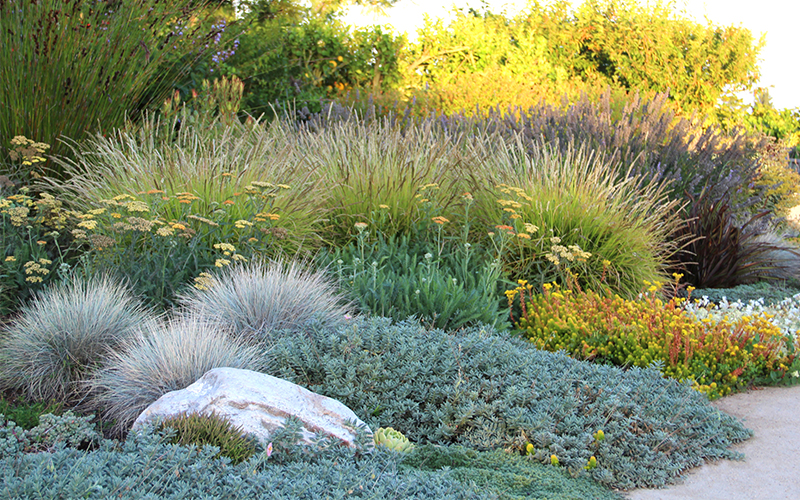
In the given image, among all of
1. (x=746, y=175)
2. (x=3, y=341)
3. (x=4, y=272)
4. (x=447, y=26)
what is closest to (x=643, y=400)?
(x=3, y=341)

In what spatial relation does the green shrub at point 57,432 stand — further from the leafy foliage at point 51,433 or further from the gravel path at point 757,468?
the gravel path at point 757,468

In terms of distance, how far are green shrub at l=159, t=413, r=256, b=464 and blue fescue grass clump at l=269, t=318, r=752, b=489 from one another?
65cm

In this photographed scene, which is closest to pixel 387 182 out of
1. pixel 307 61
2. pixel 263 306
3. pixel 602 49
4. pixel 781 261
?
pixel 263 306

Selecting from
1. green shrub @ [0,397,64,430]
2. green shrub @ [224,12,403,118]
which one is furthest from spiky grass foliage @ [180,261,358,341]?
green shrub @ [224,12,403,118]

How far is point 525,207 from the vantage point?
6004 millimetres

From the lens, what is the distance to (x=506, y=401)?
315 cm

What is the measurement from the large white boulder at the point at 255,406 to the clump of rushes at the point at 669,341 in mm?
2060

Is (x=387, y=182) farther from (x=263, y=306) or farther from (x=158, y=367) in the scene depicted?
(x=158, y=367)

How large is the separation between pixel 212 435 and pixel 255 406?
242 millimetres

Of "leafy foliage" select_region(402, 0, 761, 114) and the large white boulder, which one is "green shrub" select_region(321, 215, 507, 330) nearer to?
the large white boulder

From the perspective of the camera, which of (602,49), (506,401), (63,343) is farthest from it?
(602,49)

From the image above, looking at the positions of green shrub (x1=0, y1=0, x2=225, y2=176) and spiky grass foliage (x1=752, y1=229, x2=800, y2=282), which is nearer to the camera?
green shrub (x1=0, y1=0, x2=225, y2=176)

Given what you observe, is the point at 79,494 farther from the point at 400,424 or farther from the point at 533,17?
the point at 533,17

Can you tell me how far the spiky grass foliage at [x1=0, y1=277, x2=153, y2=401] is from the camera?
3.64 metres
